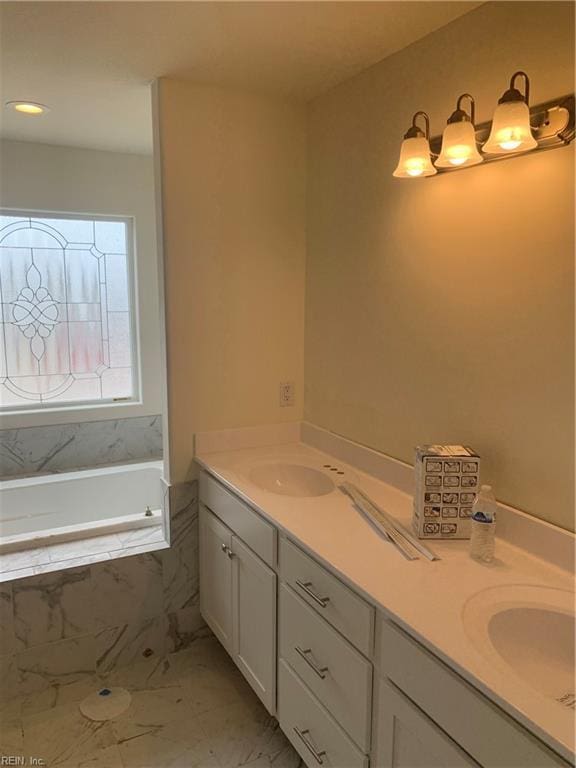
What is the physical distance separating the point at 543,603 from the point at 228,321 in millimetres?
1608

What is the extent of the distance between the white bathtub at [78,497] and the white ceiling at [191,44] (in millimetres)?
1884

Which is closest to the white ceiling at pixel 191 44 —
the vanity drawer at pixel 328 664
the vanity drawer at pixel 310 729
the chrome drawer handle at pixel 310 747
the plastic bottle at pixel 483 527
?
the plastic bottle at pixel 483 527

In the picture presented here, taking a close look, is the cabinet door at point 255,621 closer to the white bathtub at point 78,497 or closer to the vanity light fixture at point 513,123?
the white bathtub at point 78,497

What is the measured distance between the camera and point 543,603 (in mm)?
1250

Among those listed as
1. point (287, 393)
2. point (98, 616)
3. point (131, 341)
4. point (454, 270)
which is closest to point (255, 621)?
point (98, 616)

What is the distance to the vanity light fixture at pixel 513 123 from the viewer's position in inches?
51.3

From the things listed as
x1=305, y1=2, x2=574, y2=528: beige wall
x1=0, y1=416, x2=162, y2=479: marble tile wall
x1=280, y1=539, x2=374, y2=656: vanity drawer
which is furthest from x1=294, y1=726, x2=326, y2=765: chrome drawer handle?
x1=0, y1=416, x2=162, y2=479: marble tile wall

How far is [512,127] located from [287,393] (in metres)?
1.52

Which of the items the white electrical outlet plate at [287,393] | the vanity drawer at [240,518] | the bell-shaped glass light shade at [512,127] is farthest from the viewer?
the white electrical outlet plate at [287,393]

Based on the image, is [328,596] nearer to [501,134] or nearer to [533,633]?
[533,633]

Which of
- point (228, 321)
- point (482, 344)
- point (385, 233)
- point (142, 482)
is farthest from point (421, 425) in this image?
point (142, 482)

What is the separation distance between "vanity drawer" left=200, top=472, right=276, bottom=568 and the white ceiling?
1.54 metres

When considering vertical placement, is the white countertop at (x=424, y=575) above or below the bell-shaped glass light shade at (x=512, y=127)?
below

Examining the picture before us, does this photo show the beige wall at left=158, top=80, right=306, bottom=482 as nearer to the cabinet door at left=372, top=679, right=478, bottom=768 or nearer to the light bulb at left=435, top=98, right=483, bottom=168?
the light bulb at left=435, top=98, right=483, bottom=168
